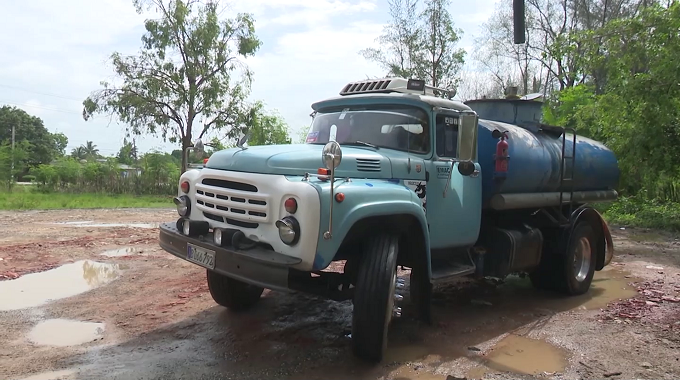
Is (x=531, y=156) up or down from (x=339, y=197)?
up

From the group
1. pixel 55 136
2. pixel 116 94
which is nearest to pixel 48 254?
pixel 116 94

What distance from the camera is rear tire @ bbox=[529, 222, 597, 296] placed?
6.82 m

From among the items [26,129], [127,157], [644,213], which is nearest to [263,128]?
[127,157]

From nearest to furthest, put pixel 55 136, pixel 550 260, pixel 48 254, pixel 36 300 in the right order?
pixel 36 300 → pixel 550 260 → pixel 48 254 → pixel 55 136

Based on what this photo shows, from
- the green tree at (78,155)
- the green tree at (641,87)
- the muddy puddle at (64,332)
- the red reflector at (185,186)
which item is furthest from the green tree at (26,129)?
the red reflector at (185,186)

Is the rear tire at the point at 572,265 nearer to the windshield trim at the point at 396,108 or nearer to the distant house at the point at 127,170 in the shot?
the windshield trim at the point at 396,108

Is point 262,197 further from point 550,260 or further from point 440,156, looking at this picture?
point 550,260

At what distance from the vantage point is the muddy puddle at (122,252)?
8.82 meters

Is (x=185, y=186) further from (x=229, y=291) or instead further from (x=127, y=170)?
(x=127, y=170)

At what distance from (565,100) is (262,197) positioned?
1794cm

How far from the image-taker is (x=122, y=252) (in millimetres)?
9070

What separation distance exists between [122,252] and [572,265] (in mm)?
6968

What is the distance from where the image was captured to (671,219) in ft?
46.1

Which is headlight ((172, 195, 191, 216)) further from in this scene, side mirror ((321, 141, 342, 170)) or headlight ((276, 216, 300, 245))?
side mirror ((321, 141, 342, 170))
